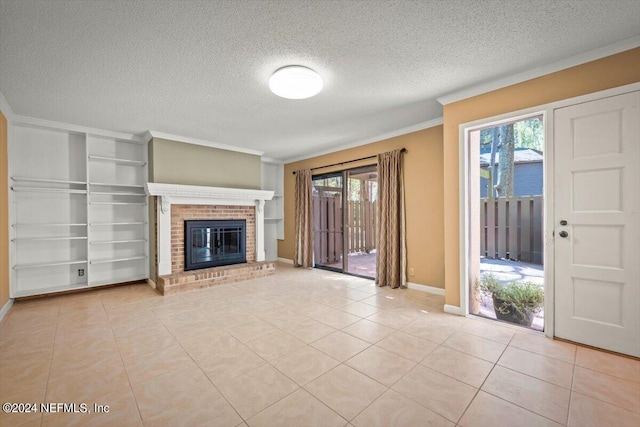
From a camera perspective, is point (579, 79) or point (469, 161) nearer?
point (579, 79)

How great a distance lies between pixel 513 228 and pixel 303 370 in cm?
366

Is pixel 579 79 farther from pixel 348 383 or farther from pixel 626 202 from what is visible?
pixel 348 383

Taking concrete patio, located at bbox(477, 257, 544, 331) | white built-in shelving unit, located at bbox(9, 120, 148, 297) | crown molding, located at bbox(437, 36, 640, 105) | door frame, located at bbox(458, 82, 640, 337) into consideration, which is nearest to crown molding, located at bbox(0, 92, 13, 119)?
white built-in shelving unit, located at bbox(9, 120, 148, 297)

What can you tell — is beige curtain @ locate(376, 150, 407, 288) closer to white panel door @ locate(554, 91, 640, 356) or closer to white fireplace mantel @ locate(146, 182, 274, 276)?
white panel door @ locate(554, 91, 640, 356)

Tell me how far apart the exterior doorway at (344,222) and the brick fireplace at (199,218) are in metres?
1.31

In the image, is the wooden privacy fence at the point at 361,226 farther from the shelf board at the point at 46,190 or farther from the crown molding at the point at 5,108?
the crown molding at the point at 5,108

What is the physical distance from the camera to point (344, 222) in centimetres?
529

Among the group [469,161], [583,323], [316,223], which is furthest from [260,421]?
[316,223]

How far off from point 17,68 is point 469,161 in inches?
170

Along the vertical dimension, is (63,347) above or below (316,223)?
below

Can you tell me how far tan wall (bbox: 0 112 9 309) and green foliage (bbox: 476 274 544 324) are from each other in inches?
213

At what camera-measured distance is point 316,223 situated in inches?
235

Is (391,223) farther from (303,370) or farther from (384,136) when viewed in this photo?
(303,370)

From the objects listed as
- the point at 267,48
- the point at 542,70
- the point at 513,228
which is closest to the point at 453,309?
the point at 513,228
